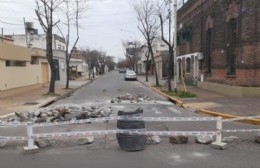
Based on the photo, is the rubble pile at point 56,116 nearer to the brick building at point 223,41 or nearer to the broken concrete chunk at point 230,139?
the broken concrete chunk at point 230,139

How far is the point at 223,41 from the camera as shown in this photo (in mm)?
25109

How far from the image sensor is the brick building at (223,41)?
20703mm

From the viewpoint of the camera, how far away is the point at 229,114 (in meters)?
14.5

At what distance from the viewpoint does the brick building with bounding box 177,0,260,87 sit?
20.7 m

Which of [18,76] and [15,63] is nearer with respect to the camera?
[18,76]

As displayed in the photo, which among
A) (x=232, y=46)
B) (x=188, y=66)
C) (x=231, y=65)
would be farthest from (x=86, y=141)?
(x=188, y=66)

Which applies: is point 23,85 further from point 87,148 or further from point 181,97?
point 87,148

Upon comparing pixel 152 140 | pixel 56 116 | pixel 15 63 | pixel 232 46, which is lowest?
pixel 152 140

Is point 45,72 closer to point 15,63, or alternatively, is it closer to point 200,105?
point 15,63

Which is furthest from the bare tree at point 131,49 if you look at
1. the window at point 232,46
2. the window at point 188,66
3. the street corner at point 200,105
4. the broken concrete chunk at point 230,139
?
the broken concrete chunk at point 230,139

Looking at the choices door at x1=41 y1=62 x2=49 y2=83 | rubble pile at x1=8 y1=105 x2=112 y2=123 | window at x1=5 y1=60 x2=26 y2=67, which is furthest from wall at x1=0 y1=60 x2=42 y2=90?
rubble pile at x1=8 y1=105 x2=112 y2=123

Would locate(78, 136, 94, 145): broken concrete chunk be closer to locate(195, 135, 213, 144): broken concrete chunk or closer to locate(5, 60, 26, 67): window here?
locate(195, 135, 213, 144): broken concrete chunk

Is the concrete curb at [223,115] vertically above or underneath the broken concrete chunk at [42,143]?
underneath

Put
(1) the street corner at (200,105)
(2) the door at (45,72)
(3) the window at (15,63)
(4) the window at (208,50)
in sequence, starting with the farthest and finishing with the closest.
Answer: (2) the door at (45,72) → (4) the window at (208,50) → (3) the window at (15,63) → (1) the street corner at (200,105)
